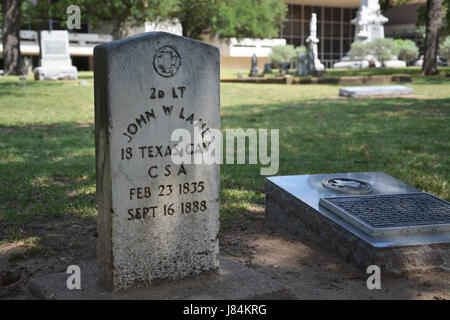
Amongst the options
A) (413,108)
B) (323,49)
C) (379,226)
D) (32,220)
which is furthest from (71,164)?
(323,49)

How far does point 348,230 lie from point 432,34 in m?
26.2

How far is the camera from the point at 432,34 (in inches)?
1071

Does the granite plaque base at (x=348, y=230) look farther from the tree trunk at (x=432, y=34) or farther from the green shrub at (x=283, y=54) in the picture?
the green shrub at (x=283, y=54)

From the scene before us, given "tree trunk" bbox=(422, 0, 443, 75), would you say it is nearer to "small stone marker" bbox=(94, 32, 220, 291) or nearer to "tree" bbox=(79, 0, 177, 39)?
"tree" bbox=(79, 0, 177, 39)

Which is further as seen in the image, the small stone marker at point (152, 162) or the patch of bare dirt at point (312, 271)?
the patch of bare dirt at point (312, 271)

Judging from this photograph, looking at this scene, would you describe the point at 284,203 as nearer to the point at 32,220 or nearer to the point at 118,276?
the point at 118,276

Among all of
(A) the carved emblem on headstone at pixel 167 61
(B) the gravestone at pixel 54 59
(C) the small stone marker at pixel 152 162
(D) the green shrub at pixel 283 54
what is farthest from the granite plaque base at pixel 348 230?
(D) the green shrub at pixel 283 54

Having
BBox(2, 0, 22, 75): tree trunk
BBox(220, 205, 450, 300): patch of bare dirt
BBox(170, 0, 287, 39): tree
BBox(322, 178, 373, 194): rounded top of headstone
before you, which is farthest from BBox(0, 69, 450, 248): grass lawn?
BBox(170, 0, 287, 39): tree

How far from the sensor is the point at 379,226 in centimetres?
382

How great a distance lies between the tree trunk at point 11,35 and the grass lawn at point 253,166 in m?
17.1

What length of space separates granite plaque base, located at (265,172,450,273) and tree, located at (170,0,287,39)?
25465mm

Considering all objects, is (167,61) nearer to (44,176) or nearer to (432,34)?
(44,176)

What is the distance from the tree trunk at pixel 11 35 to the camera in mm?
30156

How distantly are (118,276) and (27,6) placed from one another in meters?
40.0
